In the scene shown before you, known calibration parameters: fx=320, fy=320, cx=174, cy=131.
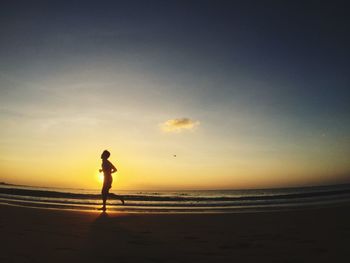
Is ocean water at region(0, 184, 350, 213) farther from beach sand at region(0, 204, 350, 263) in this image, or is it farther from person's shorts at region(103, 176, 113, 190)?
beach sand at region(0, 204, 350, 263)

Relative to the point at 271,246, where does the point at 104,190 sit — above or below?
above

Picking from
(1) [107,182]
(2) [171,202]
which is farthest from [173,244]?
(2) [171,202]

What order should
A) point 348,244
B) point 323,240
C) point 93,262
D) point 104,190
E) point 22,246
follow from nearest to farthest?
point 93,262 → point 22,246 → point 348,244 → point 323,240 → point 104,190

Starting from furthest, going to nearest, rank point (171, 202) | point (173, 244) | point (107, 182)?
point (171, 202)
point (107, 182)
point (173, 244)

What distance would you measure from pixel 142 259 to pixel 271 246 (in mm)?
2356

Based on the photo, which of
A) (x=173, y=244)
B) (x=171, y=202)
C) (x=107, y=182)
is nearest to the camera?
(x=173, y=244)

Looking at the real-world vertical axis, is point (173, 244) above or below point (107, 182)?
below

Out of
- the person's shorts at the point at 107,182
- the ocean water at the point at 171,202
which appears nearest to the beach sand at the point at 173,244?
the person's shorts at the point at 107,182

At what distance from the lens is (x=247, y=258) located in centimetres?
485

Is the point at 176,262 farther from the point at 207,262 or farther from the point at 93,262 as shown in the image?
the point at 93,262

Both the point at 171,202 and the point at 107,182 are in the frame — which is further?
the point at 171,202

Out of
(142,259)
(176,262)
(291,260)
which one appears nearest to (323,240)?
(291,260)

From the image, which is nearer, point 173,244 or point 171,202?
point 173,244

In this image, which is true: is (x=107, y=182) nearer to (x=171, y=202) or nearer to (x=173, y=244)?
(x=173, y=244)
